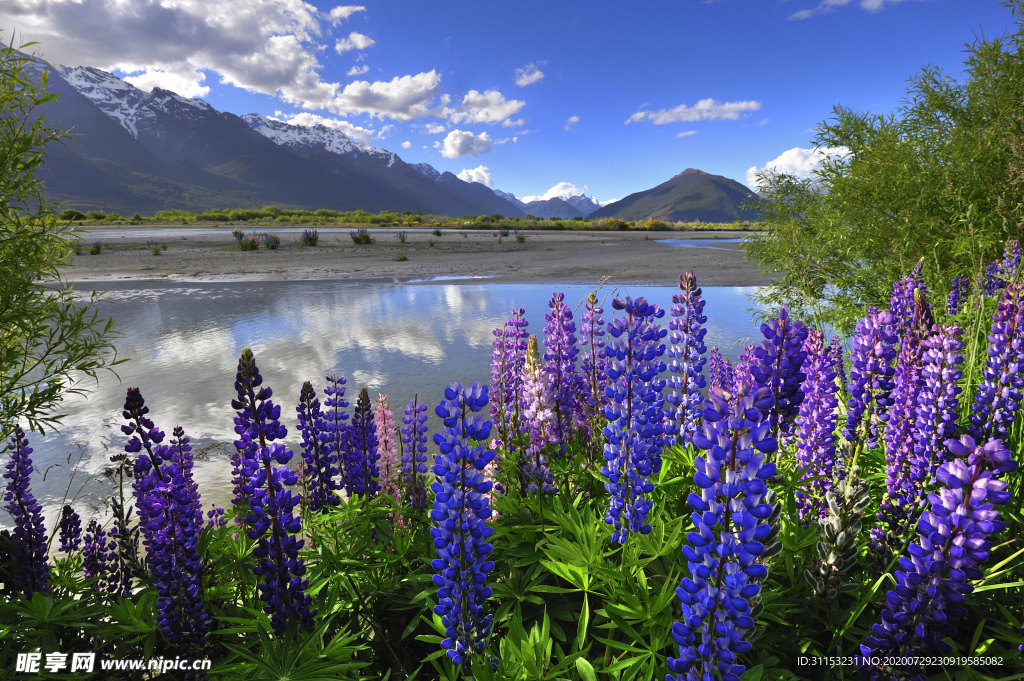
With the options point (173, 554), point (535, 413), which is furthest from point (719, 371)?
point (173, 554)

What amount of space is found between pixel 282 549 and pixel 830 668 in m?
Answer: 2.42

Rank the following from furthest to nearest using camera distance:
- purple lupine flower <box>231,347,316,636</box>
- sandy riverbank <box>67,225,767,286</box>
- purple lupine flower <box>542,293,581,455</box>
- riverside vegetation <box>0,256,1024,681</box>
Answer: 1. sandy riverbank <box>67,225,767,286</box>
2. purple lupine flower <box>542,293,581,455</box>
3. purple lupine flower <box>231,347,316,636</box>
4. riverside vegetation <box>0,256,1024,681</box>

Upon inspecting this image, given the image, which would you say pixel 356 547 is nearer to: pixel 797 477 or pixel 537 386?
pixel 537 386

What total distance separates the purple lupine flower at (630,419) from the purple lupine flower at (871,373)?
1.18 metres

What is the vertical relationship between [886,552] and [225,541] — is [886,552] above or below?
above

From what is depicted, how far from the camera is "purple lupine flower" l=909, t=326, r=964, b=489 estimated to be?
7.25ft

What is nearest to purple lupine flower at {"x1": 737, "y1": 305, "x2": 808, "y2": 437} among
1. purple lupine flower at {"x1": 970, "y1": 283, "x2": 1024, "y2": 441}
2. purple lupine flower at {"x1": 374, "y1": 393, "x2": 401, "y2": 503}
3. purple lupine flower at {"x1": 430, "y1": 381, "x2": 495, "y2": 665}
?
purple lupine flower at {"x1": 970, "y1": 283, "x2": 1024, "y2": 441}

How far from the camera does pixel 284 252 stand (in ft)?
77.7

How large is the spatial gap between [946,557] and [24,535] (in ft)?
14.7

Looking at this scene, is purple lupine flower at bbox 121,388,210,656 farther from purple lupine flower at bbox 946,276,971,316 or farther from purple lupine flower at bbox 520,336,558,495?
purple lupine flower at bbox 946,276,971,316

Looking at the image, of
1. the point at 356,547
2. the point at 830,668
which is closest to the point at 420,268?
the point at 356,547

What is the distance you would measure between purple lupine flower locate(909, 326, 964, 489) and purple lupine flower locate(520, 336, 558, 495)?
1954 millimetres

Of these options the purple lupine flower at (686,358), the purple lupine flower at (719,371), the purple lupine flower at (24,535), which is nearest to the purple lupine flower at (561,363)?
the purple lupine flower at (686,358)

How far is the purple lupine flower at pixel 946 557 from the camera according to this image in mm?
1293
